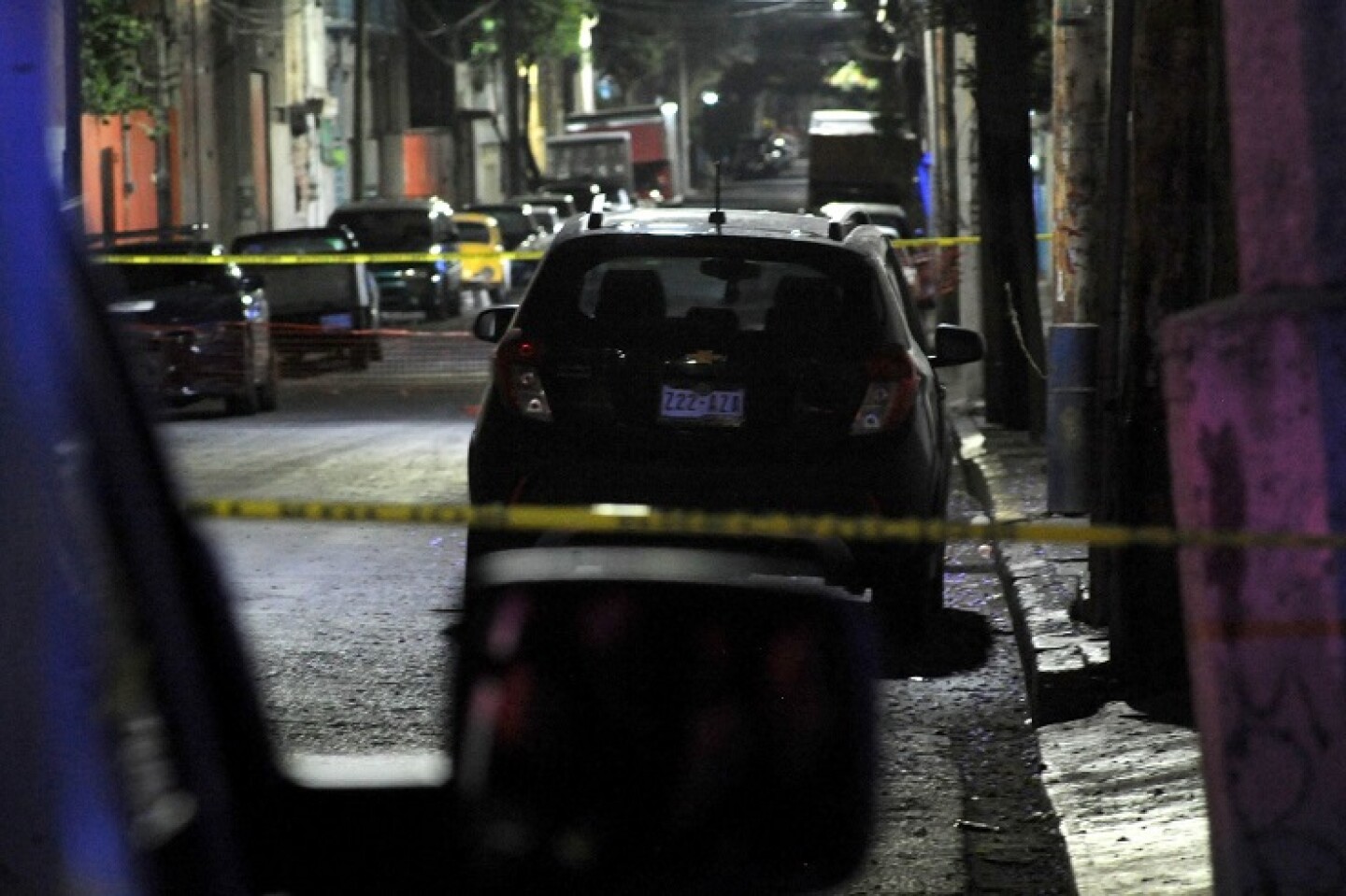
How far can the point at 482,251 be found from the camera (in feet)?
133

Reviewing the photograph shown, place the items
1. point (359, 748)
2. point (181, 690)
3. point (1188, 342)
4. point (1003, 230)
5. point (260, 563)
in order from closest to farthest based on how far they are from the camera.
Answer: point (181, 690)
point (1188, 342)
point (359, 748)
point (260, 563)
point (1003, 230)

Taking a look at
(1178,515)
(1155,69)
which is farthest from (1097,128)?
(1178,515)

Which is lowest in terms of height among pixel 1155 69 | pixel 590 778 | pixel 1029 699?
pixel 1029 699

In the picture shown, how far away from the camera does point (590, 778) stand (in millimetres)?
1970

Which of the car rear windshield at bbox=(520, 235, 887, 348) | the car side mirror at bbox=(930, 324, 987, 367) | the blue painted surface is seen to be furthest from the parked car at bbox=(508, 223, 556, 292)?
the blue painted surface

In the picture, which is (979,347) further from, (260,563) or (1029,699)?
(260,563)

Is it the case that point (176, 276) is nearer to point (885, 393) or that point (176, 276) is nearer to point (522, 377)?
point (522, 377)

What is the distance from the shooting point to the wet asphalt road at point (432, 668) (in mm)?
6590

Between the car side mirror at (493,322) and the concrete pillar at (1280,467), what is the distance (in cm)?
796

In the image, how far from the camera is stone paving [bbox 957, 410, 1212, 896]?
5.89 metres

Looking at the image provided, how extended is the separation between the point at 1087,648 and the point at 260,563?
4.43m

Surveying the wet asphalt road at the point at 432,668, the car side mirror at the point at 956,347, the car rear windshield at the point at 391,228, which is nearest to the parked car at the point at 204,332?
the wet asphalt road at the point at 432,668

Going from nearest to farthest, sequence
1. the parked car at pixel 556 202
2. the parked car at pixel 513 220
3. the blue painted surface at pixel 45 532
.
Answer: the blue painted surface at pixel 45 532 → the parked car at pixel 513 220 → the parked car at pixel 556 202

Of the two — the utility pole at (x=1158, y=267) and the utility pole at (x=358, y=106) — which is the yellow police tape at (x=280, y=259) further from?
the utility pole at (x=358, y=106)
